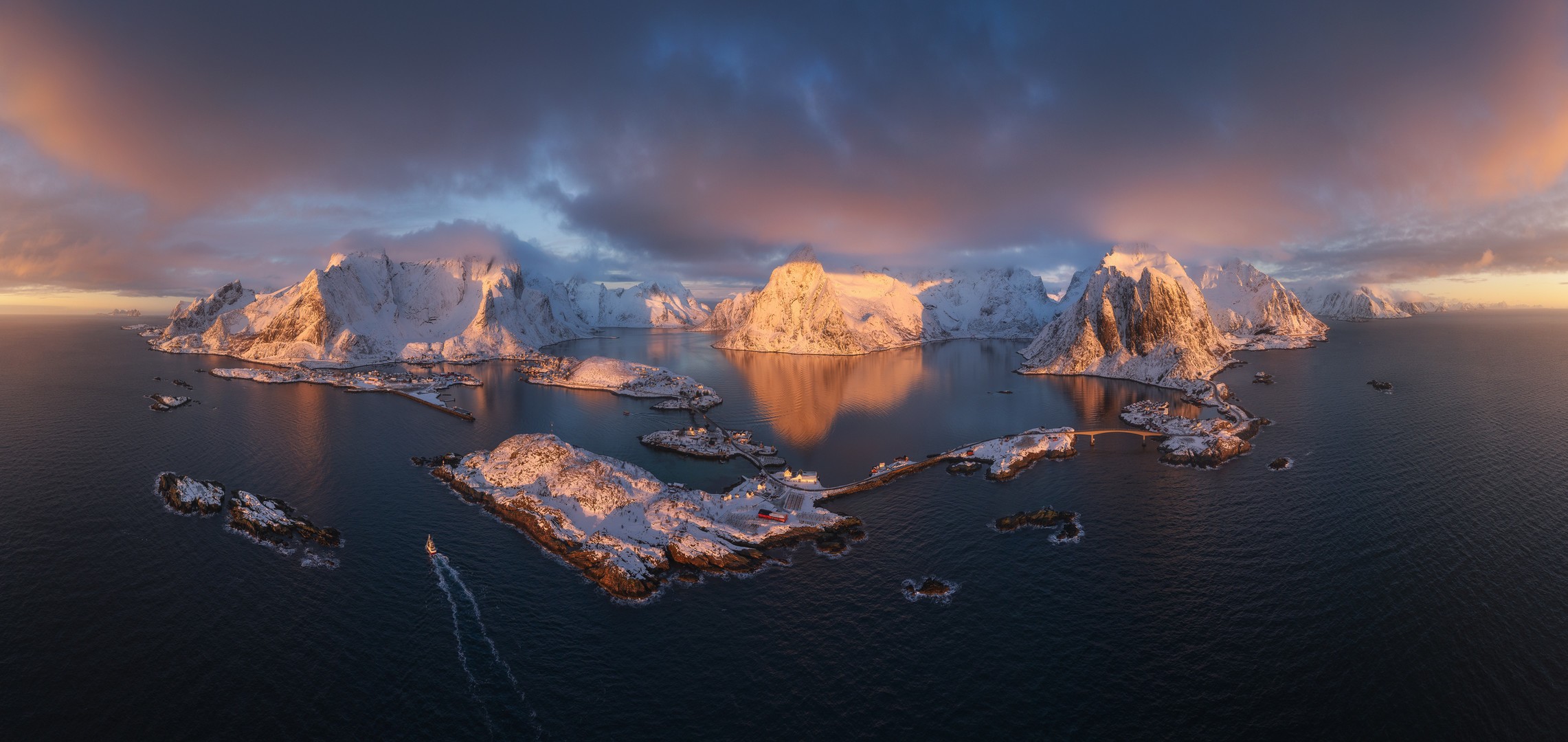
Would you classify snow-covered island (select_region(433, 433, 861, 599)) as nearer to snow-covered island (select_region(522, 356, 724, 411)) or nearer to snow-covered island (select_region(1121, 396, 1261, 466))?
snow-covered island (select_region(1121, 396, 1261, 466))

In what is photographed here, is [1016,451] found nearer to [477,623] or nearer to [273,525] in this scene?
[477,623]

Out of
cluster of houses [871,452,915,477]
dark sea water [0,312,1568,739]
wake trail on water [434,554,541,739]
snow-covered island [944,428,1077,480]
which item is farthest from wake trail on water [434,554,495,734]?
snow-covered island [944,428,1077,480]

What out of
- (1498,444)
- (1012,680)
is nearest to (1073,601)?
(1012,680)

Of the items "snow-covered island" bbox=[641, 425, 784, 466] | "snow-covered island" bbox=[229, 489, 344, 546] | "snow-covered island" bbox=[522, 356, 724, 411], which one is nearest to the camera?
"snow-covered island" bbox=[229, 489, 344, 546]

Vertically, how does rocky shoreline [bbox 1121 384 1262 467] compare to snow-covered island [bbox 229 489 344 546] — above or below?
above

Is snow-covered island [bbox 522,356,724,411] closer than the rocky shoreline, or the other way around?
the rocky shoreline

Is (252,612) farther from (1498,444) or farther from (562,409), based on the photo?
(1498,444)

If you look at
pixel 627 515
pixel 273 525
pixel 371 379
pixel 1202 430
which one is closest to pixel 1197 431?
pixel 1202 430

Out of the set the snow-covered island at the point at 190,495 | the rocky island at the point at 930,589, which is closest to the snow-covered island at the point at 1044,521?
the rocky island at the point at 930,589
